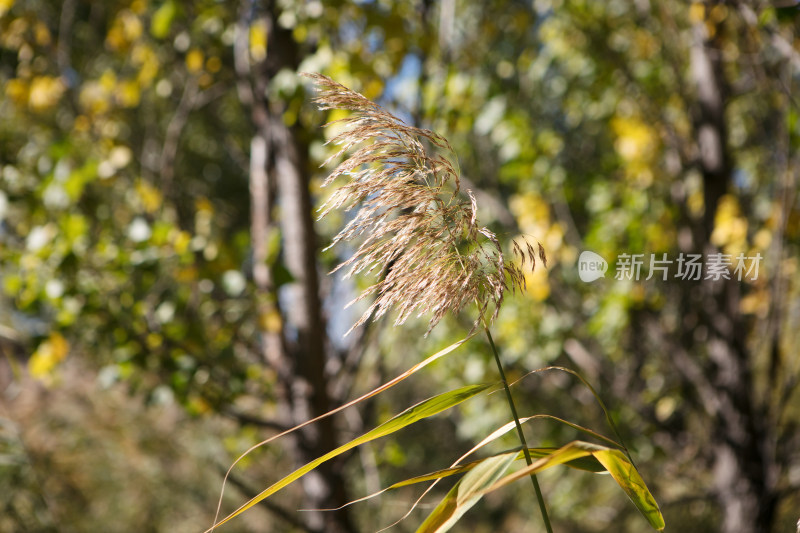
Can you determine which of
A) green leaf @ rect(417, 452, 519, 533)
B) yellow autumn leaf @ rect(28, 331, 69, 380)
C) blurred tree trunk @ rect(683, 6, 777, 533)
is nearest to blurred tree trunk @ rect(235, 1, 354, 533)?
yellow autumn leaf @ rect(28, 331, 69, 380)

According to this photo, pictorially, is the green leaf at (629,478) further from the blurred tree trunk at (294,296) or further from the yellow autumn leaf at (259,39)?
the yellow autumn leaf at (259,39)

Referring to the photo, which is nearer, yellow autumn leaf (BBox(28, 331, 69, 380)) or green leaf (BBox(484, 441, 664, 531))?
green leaf (BBox(484, 441, 664, 531))

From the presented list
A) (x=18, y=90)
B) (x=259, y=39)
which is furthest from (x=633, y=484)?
(x=18, y=90)

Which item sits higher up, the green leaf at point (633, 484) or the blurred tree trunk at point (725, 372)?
the green leaf at point (633, 484)

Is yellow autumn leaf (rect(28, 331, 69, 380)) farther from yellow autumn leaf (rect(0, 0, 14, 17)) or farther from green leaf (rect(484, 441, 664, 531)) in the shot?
green leaf (rect(484, 441, 664, 531))

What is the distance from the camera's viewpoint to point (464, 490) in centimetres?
60

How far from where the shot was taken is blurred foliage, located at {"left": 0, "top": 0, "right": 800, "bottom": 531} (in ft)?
5.43

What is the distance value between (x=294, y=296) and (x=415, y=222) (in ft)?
3.72

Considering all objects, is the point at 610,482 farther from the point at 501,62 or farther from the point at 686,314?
the point at 501,62

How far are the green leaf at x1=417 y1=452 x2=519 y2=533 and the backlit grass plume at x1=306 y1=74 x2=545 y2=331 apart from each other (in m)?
0.12

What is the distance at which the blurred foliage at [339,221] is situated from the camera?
1.66 meters

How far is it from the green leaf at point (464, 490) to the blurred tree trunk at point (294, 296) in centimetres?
106

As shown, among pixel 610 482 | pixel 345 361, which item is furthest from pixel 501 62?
pixel 610 482

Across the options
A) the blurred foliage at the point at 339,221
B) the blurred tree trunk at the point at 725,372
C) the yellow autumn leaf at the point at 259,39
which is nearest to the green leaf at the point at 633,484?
the blurred foliage at the point at 339,221
